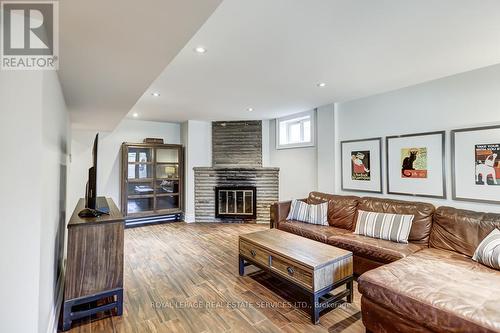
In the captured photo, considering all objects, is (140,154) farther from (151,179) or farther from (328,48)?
(328,48)

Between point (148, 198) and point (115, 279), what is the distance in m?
3.48

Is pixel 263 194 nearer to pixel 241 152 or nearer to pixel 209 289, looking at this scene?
pixel 241 152

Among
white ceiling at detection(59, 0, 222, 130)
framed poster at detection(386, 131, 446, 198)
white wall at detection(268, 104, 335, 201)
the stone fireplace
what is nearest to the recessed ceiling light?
white ceiling at detection(59, 0, 222, 130)

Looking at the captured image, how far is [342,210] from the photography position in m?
3.70

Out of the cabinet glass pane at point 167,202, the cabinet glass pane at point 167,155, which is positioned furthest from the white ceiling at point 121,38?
the cabinet glass pane at point 167,202

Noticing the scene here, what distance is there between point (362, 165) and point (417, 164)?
767 mm

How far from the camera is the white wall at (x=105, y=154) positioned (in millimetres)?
5098

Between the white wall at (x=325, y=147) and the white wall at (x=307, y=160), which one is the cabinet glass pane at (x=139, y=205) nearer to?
the white wall at (x=307, y=160)

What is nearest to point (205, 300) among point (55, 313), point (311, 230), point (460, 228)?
point (55, 313)

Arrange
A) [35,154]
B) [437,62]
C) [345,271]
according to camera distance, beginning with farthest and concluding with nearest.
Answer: [437,62] < [345,271] < [35,154]

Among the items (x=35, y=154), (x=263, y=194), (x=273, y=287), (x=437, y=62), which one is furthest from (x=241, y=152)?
(x=35, y=154)

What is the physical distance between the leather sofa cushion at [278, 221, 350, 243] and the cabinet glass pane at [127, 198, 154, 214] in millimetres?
3143

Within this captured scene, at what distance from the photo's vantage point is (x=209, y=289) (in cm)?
266

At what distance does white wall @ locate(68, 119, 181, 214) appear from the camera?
16.7 feet
